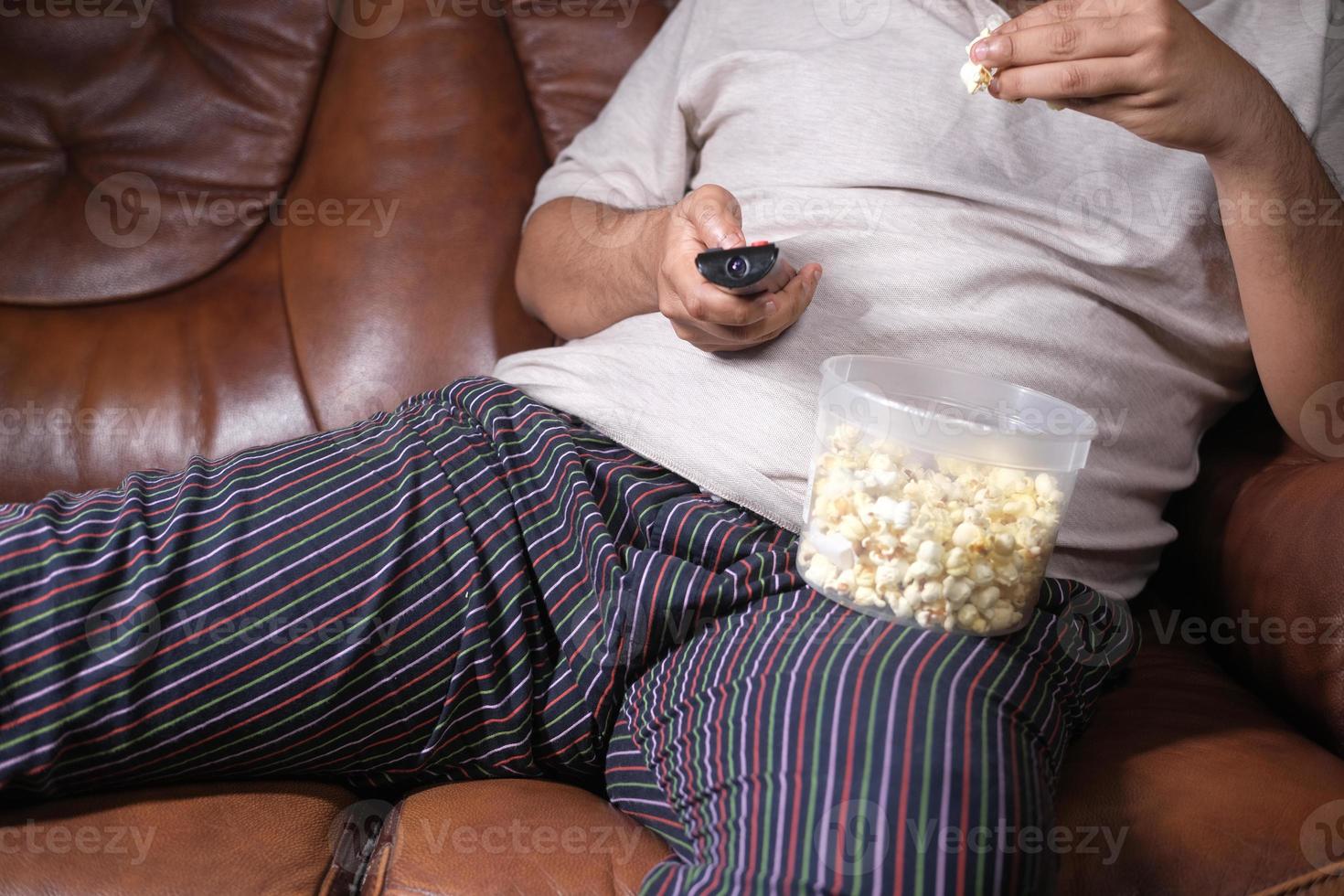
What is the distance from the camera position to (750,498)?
80 centimetres

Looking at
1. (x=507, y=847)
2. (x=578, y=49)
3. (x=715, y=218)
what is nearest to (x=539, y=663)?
(x=507, y=847)

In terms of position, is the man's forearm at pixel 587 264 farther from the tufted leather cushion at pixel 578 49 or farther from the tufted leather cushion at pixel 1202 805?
the tufted leather cushion at pixel 1202 805

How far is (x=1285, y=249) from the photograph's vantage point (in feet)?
2.65

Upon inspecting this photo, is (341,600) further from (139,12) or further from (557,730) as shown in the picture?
(139,12)

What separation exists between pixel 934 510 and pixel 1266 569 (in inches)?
17.1

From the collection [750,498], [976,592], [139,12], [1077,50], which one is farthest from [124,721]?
[139,12]

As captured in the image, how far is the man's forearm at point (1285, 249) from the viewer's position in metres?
0.78

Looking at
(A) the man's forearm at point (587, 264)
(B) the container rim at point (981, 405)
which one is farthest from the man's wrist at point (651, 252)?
(B) the container rim at point (981, 405)

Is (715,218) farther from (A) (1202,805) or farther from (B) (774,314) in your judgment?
(A) (1202,805)

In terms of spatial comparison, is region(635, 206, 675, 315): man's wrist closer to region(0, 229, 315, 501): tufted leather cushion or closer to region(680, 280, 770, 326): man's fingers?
region(680, 280, 770, 326): man's fingers

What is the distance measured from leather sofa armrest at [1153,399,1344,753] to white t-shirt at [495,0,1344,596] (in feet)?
0.20

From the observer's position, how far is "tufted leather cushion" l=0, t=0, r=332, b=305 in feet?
3.93

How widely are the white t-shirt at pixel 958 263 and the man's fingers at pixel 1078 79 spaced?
6.8 inches

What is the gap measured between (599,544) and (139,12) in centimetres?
96
